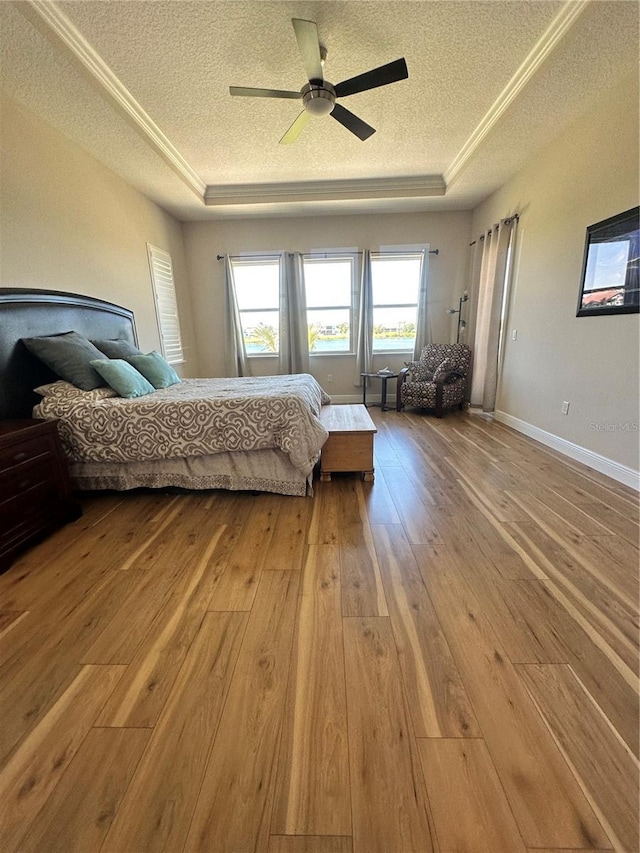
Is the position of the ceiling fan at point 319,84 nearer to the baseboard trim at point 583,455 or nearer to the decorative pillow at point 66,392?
the decorative pillow at point 66,392

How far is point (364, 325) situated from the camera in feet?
16.5

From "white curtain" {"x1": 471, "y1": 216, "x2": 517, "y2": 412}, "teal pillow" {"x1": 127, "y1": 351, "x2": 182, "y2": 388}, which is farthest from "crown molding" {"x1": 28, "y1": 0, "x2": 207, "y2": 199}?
"white curtain" {"x1": 471, "y1": 216, "x2": 517, "y2": 412}

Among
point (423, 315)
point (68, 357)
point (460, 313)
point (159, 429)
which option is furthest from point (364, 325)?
point (68, 357)

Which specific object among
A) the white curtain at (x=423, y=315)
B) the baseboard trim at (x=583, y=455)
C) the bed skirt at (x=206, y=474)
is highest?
the white curtain at (x=423, y=315)

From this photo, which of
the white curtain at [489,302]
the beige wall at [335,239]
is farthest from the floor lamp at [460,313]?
the white curtain at [489,302]

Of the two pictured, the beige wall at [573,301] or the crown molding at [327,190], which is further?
the crown molding at [327,190]

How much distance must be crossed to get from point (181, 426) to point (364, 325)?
12.1ft

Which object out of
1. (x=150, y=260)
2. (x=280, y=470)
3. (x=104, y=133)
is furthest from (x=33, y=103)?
(x=280, y=470)

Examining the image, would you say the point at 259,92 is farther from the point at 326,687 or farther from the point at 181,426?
the point at 326,687

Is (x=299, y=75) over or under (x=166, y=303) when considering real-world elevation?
over

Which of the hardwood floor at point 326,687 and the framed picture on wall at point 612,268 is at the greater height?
the framed picture on wall at point 612,268

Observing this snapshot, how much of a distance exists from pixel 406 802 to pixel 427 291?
5.30 m

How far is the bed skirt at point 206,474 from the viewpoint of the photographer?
2213 mm

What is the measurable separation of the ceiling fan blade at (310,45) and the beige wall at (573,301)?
2.15 m
